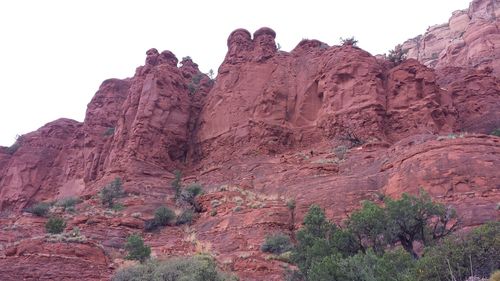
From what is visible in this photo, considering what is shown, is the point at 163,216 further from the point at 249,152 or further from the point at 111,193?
the point at 249,152

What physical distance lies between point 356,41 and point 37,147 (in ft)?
103

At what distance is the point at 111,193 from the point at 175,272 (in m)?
16.5

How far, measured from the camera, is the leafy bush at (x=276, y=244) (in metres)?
23.0

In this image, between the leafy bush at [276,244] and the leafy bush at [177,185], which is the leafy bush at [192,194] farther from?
the leafy bush at [276,244]

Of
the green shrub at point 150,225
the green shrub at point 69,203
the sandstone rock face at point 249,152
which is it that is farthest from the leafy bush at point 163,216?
the green shrub at point 69,203

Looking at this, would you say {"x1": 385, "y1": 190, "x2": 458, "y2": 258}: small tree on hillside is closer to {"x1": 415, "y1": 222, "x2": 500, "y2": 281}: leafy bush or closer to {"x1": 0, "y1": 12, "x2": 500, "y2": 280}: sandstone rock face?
{"x1": 0, "y1": 12, "x2": 500, "y2": 280}: sandstone rock face

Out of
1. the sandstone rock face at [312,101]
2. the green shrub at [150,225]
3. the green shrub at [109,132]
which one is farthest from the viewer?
the green shrub at [109,132]

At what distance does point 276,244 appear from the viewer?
23.2 m

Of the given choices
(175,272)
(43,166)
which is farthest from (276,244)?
(43,166)

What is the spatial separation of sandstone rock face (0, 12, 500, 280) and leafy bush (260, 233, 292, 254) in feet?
1.93

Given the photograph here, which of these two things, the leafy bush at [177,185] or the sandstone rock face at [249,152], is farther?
the leafy bush at [177,185]

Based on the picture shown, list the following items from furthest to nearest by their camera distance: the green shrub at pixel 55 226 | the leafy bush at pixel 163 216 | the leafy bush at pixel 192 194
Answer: the leafy bush at pixel 192 194
the leafy bush at pixel 163 216
the green shrub at pixel 55 226

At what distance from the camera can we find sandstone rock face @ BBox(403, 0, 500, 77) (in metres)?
59.9

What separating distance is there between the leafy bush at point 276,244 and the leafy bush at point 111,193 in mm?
12278
